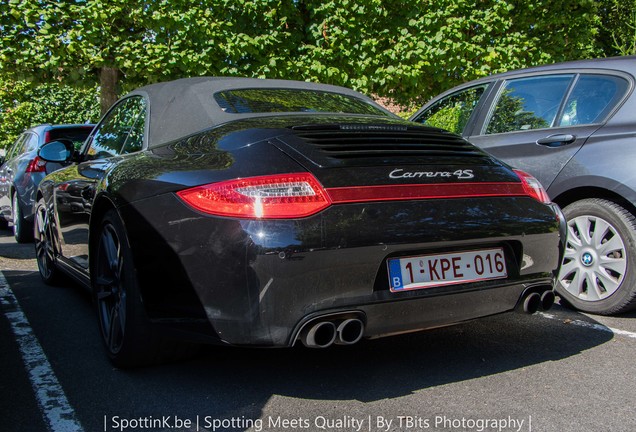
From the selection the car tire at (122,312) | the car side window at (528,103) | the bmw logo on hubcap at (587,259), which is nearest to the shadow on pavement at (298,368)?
the car tire at (122,312)

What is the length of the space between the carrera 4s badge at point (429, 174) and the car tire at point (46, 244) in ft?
9.99

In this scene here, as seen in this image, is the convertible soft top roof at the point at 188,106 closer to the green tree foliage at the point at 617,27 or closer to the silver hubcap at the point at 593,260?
the silver hubcap at the point at 593,260

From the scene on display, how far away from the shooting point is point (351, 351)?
3.62 meters

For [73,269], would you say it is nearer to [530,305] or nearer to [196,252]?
[196,252]

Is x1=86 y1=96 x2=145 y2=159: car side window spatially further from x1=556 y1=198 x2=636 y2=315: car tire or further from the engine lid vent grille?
x1=556 y1=198 x2=636 y2=315: car tire

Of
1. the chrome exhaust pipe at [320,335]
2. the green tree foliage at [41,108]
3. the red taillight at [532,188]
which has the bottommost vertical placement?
the green tree foliage at [41,108]

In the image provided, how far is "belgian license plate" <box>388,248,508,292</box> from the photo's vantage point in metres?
2.76

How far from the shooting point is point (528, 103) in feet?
16.7

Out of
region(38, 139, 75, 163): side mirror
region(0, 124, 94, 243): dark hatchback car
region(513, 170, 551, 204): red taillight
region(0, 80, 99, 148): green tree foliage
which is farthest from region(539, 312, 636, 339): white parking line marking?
region(0, 80, 99, 148): green tree foliage

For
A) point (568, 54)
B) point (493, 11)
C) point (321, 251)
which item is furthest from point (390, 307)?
point (568, 54)

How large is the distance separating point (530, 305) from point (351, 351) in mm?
1004

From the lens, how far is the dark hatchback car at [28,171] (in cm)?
823

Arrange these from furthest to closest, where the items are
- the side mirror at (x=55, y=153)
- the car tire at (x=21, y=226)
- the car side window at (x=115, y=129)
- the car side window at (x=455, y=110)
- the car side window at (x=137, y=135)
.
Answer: the car tire at (x=21, y=226), the car side window at (x=455, y=110), the side mirror at (x=55, y=153), the car side window at (x=115, y=129), the car side window at (x=137, y=135)

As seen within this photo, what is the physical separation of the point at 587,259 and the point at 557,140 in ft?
2.77
